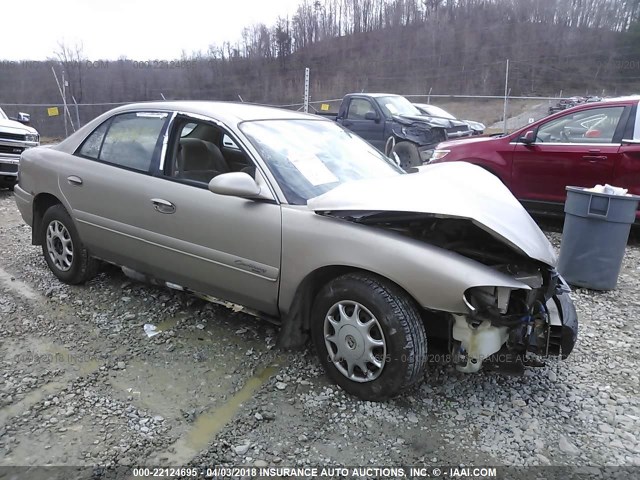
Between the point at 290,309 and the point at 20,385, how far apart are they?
1.67 meters

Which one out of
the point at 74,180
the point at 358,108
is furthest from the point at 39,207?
the point at 358,108

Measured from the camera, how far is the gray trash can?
13.7 ft

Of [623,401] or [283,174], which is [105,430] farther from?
[623,401]

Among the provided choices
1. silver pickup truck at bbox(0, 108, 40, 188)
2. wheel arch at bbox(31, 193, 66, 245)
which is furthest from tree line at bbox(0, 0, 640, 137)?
wheel arch at bbox(31, 193, 66, 245)

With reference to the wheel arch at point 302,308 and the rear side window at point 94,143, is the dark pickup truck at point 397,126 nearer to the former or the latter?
the rear side window at point 94,143

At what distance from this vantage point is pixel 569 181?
19.7 feet

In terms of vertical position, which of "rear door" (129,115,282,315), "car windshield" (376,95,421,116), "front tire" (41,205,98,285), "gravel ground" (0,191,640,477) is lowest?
"gravel ground" (0,191,640,477)

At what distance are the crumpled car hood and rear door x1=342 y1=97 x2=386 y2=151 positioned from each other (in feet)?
25.6

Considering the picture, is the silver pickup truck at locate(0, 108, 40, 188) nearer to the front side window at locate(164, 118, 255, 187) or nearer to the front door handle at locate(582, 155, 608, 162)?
the front side window at locate(164, 118, 255, 187)

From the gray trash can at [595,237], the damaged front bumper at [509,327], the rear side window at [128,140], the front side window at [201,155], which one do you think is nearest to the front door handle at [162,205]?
the front side window at [201,155]

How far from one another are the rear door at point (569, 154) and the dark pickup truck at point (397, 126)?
381cm

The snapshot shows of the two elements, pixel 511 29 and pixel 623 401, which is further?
pixel 511 29

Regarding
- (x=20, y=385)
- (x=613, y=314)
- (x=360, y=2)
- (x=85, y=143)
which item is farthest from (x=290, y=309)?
(x=360, y=2)

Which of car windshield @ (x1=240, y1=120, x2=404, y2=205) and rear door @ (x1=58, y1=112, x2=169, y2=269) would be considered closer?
car windshield @ (x1=240, y1=120, x2=404, y2=205)
